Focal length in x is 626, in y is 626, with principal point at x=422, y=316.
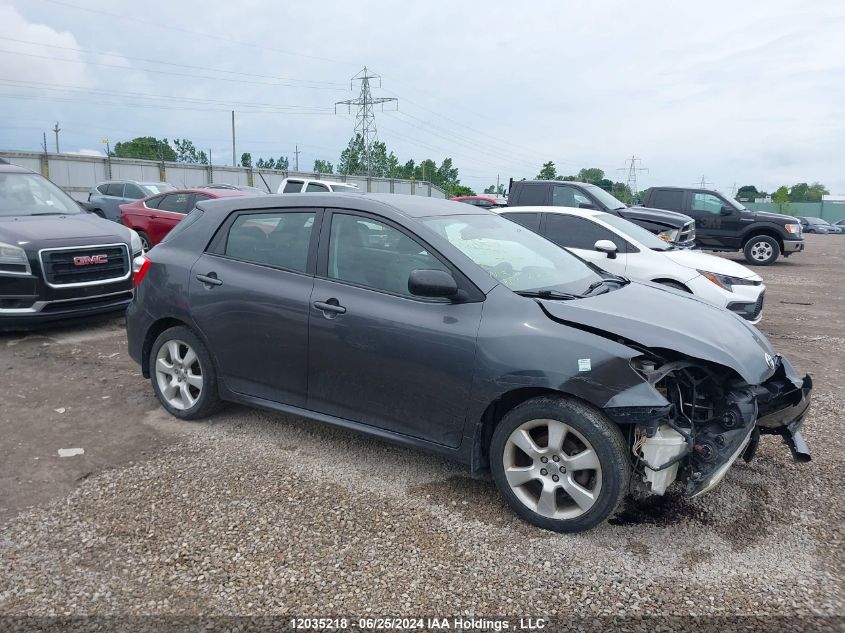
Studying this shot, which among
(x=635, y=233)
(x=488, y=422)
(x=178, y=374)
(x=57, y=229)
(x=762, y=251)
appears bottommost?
(x=178, y=374)

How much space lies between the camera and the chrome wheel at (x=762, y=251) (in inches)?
644

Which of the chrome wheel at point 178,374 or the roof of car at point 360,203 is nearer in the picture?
the roof of car at point 360,203

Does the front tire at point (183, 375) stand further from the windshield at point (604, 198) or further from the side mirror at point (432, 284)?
the windshield at point (604, 198)

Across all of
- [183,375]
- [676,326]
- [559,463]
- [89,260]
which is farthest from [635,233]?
[89,260]

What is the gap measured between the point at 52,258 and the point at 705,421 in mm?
6430

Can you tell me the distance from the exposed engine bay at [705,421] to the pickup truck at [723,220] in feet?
43.8

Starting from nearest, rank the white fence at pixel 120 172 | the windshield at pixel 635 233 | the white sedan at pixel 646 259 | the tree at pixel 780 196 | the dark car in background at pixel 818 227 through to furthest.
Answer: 1. the white sedan at pixel 646 259
2. the windshield at pixel 635 233
3. the white fence at pixel 120 172
4. the dark car in background at pixel 818 227
5. the tree at pixel 780 196

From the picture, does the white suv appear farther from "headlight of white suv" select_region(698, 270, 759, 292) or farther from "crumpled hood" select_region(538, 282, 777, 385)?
"crumpled hood" select_region(538, 282, 777, 385)

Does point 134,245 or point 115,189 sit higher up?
point 115,189

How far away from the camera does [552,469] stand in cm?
319

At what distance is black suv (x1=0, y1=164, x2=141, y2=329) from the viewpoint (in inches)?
254

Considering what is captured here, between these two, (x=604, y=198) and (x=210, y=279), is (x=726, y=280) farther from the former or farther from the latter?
(x=210, y=279)

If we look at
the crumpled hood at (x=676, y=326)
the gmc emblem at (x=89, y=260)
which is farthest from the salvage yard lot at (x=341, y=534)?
the gmc emblem at (x=89, y=260)

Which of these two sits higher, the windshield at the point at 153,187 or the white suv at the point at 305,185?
the white suv at the point at 305,185
